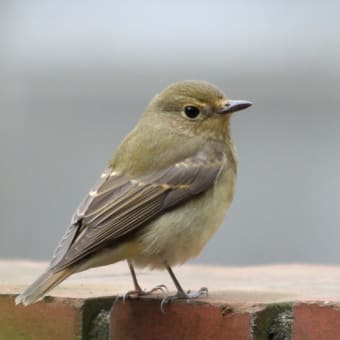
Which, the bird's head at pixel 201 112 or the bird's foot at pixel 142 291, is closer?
the bird's foot at pixel 142 291

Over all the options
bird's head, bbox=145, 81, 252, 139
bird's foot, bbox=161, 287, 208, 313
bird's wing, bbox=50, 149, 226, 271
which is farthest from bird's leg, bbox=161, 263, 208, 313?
bird's head, bbox=145, 81, 252, 139

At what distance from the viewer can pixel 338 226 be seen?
35.2ft

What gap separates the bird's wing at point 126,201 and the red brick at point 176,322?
0.28m

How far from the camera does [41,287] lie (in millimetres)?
4465

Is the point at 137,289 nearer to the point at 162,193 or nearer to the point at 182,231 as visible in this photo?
the point at 182,231

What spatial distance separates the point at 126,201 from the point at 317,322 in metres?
1.09

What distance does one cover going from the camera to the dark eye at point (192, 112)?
563cm

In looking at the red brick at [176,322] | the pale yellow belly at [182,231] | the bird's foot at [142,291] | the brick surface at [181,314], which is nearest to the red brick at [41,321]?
the brick surface at [181,314]

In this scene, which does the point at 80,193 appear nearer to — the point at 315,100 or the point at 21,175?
the point at 21,175

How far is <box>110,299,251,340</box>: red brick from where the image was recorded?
14.1 ft

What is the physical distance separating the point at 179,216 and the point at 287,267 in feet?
2.93

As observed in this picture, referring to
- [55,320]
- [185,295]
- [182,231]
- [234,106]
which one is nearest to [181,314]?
[185,295]

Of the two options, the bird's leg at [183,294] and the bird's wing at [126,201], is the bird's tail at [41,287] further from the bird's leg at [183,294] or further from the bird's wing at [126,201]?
the bird's leg at [183,294]

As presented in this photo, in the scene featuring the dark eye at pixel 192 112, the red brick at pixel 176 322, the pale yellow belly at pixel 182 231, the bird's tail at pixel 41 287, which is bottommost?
the red brick at pixel 176 322
